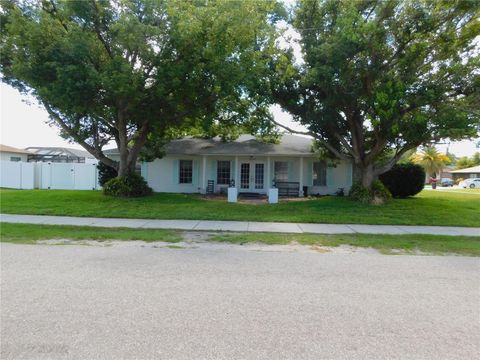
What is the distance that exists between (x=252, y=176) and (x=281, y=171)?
184cm

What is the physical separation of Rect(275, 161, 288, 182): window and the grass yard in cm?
1210

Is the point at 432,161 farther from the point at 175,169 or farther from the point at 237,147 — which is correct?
the point at 175,169

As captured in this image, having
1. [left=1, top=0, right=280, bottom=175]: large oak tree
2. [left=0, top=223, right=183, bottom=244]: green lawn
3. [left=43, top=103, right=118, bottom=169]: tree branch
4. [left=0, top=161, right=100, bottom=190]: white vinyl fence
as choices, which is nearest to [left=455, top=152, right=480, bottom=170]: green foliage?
[left=1, top=0, right=280, bottom=175]: large oak tree

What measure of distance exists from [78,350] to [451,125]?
13123 mm

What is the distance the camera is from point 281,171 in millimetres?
21359

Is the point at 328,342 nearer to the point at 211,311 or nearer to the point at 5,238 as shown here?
the point at 211,311

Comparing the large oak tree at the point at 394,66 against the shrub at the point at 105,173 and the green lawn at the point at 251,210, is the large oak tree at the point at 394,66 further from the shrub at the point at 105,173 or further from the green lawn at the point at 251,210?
the shrub at the point at 105,173

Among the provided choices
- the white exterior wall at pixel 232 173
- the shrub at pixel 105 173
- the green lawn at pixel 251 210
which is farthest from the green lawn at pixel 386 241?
the shrub at pixel 105 173

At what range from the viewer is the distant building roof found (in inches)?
789

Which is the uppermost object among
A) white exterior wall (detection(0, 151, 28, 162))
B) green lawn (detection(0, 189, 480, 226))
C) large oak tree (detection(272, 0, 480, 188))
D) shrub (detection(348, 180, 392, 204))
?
large oak tree (detection(272, 0, 480, 188))

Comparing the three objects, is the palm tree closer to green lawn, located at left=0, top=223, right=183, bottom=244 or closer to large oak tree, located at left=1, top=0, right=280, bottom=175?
large oak tree, located at left=1, top=0, right=280, bottom=175

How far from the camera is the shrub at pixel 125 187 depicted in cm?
1587

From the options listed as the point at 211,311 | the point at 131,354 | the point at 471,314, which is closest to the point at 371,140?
the point at 471,314

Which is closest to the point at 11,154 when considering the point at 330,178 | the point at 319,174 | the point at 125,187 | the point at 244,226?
the point at 125,187
